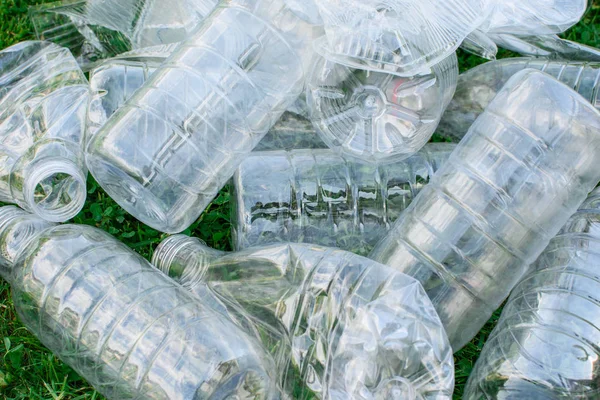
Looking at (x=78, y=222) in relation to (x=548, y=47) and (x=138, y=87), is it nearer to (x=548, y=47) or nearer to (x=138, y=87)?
(x=138, y=87)

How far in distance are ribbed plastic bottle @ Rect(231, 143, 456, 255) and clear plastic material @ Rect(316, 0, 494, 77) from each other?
382 mm

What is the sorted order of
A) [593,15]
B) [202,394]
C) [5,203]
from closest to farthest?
[202,394] < [5,203] < [593,15]

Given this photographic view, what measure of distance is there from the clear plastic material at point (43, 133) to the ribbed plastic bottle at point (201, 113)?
182 mm

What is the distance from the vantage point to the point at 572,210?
1.95 meters

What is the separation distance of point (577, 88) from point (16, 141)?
5.38 ft

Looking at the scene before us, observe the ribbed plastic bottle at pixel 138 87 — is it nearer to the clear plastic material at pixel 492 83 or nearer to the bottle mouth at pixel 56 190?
the bottle mouth at pixel 56 190

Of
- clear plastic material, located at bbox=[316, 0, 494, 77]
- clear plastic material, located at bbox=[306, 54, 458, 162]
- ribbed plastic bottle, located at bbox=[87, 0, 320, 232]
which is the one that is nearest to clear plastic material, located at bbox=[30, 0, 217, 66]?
ribbed plastic bottle, located at bbox=[87, 0, 320, 232]

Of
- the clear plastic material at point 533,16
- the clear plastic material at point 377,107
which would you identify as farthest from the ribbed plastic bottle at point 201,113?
the clear plastic material at point 533,16

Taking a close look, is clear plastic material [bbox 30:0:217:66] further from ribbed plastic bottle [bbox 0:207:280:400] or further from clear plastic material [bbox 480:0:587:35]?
clear plastic material [bbox 480:0:587:35]

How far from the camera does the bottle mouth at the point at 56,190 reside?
6.62 ft

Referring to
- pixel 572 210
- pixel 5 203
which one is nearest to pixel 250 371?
pixel 572 210

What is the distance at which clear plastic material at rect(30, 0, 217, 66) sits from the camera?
8.01 ft

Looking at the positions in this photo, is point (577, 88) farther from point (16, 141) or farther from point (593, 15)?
point (16, 141)

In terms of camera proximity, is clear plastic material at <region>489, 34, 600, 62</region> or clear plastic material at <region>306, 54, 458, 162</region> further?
clear plastic material at <region>489, 34, 600, 62</region>
